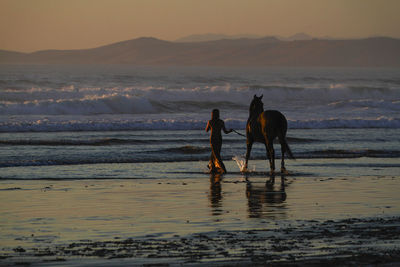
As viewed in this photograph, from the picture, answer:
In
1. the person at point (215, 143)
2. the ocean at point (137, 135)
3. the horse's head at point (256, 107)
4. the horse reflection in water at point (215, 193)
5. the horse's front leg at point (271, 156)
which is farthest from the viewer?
the ocean at point (137, 135)

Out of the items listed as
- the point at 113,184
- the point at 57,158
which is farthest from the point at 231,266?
the point at 57,158

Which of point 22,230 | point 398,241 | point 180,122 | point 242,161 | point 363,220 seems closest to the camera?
point 398,241

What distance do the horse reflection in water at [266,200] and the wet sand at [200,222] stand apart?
0.7 inches

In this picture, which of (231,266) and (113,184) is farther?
(113,184)

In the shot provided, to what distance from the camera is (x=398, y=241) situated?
9492 millimetres

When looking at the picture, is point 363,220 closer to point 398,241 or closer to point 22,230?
point 398,241

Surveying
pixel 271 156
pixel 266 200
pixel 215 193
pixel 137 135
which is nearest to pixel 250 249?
pixel 266 200

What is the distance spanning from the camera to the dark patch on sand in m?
8.45

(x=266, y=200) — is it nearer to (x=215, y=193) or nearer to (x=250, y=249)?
(x=215, y=193)

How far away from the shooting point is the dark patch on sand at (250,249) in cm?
845

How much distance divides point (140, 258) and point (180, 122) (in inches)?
1120

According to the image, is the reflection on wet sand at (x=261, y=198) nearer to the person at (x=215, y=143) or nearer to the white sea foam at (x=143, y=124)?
the person at (x=215, y=143)

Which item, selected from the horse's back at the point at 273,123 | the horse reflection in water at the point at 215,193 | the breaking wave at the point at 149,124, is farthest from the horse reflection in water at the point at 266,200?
the breaking wave at the point at 149,124

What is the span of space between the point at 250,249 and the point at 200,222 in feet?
6.77
